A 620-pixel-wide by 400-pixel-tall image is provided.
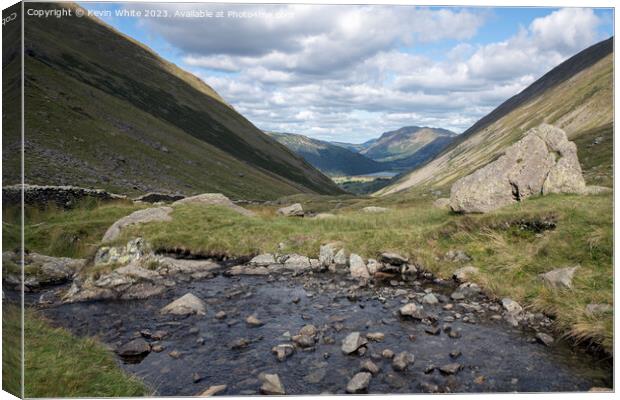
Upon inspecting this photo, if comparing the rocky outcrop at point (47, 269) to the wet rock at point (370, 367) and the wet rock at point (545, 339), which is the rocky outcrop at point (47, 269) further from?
the wet rock at point (545, 339)

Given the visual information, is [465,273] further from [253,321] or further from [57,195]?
[57,195]

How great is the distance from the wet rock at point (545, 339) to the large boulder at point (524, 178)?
1189 centimetres

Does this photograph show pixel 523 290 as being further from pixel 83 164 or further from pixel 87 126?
pixel 87 126

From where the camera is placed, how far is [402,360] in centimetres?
996

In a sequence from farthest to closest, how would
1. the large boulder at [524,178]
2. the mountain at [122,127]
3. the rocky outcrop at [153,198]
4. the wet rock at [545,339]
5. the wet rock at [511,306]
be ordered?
Answer: the rocky outcrop at [153,198]
the mountain at [122,127]
the large boulder at [524,178]
the wet rock at [511,306]
the wet rock at [545,339]

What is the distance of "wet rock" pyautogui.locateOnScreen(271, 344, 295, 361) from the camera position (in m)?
10.3

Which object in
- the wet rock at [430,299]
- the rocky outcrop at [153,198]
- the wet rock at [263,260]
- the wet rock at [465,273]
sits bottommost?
the wet rock at [430,299]

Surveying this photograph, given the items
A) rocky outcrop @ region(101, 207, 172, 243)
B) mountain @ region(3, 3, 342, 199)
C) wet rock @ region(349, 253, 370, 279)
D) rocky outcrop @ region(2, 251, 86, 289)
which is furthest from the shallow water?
rocky outcrop @ region(101, 207, 172, 243)

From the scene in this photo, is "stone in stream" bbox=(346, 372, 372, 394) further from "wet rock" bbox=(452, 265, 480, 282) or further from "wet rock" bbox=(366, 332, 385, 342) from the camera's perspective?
"wet rock" bbox=(452, 265, 480, 282)

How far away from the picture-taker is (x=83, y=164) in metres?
49.0

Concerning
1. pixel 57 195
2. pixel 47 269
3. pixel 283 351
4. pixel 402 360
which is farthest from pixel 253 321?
pixel 57 195

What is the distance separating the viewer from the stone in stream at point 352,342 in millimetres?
10541

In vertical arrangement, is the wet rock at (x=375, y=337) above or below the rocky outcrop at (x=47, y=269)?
below

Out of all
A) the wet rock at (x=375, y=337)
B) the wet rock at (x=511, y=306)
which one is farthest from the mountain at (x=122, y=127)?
the wet rock at (x=511, y=306)
